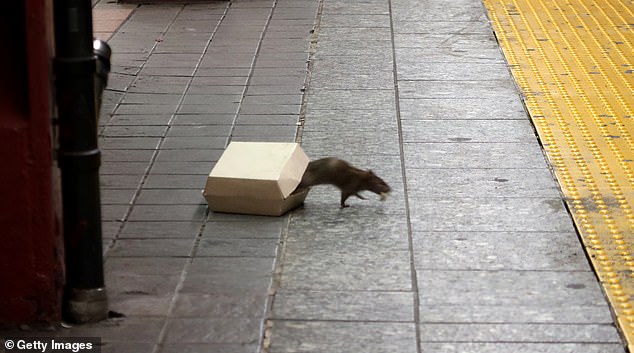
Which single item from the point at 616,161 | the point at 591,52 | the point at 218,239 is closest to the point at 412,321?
the point at 218,239

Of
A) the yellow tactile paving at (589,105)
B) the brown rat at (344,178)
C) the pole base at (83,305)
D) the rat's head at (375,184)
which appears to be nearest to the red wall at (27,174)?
the pole base at (83,305)

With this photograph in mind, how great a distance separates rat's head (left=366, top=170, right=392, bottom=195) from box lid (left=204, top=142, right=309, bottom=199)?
375mm

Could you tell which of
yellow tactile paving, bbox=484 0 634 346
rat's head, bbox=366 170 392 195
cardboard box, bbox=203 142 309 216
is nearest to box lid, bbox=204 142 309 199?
cardboard box, bbox=203 142 309 216

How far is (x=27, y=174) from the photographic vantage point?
15.8ft

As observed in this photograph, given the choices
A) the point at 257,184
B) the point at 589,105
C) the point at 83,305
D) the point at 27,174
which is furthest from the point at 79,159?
Result: the point at 589,105

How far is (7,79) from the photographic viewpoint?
4789 millimetres

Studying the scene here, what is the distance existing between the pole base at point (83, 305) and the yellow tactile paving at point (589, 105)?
227 cm

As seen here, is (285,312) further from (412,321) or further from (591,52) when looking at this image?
(591,52)

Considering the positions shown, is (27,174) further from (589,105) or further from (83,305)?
(589,105)

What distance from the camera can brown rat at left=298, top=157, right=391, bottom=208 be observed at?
6344mm

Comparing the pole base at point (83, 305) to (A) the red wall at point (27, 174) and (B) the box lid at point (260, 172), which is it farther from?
(B) the box lid at point (260, 172)

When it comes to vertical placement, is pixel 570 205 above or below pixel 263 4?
above

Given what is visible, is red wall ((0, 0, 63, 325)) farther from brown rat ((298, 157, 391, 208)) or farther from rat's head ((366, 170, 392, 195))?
rat's head ((366, 170, 392, 195))

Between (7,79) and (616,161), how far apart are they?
4047mm
